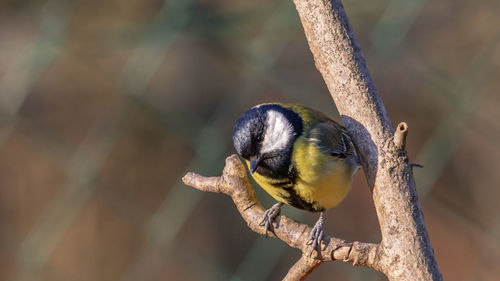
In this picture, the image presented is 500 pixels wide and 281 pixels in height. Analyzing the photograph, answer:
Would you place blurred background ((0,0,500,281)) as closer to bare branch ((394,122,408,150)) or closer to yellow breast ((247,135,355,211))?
yellow breast ((247,135,355,211))

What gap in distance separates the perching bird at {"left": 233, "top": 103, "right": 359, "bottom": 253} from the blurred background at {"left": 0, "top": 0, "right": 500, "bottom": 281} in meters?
0.99

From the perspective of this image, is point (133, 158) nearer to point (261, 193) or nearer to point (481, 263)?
point (261, 193)

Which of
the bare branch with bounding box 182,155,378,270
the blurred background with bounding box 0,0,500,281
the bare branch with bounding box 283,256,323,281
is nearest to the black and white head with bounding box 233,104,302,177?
the bare branch with bounding box 182,155,378,270

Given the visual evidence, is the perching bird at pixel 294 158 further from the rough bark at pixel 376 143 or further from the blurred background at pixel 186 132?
the blurred background at pixel 186 132

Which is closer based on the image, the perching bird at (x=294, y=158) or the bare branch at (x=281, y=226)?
the bare branch at (x=281, y=226)

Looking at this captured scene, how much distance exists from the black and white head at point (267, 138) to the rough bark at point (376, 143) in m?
0.25

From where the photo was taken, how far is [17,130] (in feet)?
7.18

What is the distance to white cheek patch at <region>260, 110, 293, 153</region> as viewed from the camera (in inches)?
42.9

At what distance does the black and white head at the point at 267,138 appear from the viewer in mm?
1070

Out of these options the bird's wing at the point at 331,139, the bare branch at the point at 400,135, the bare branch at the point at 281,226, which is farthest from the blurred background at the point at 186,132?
the bare branch at the point at 400,135

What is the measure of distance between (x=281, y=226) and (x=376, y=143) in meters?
0.17

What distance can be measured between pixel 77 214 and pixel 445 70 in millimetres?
1327

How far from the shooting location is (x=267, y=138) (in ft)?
3.59

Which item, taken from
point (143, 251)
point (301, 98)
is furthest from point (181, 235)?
point (301, 98)
